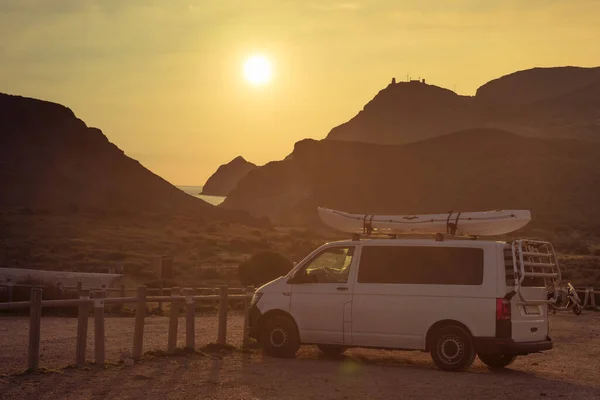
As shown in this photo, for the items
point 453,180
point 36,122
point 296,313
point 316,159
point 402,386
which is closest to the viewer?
point 402,386

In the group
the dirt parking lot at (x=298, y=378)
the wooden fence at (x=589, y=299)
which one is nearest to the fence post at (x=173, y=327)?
the dirt parking lot at (x=298, y=378)

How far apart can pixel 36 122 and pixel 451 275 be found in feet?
466

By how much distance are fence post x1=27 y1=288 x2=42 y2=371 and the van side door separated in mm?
5005

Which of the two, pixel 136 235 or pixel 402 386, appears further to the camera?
pixel 136 235

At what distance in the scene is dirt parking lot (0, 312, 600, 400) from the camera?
44.0 feet

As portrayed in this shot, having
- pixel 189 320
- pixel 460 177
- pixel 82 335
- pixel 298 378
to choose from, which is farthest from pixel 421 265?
pixel 460 177

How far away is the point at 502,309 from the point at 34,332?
7.38 metres

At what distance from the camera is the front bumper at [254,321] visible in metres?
18.2

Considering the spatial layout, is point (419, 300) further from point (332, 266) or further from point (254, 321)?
point (254, 321)

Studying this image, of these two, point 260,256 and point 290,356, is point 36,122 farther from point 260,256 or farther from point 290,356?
point 290,356

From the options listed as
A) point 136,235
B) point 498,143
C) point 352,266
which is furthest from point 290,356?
point 498,143

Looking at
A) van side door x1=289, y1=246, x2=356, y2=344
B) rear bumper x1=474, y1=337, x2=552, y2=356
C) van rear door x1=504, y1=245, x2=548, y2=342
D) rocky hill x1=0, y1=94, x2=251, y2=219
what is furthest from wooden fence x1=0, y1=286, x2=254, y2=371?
rocky hill x1=0, y1=94, x2=251, y2=219

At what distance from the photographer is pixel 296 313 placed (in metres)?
17.9

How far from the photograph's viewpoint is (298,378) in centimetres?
1507
